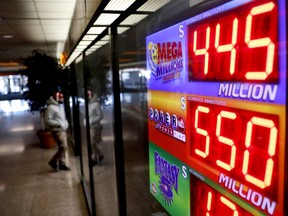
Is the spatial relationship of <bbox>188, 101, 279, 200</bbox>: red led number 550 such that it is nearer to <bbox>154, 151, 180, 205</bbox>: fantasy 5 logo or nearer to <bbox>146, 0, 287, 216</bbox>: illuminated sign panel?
<bbox>146, 0, 287, 216</bbox>: illuminated sign panel

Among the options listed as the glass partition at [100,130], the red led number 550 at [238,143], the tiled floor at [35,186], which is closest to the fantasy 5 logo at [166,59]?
the red led number 550 at [238,143]

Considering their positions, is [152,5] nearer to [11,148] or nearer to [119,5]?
[119,5]

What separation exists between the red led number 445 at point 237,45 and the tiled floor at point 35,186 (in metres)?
3.72

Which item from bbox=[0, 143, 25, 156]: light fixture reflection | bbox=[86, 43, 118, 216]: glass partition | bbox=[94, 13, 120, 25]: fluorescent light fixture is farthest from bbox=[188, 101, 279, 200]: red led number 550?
bbox=[0, 143, 25, 156]: light fixture reflection

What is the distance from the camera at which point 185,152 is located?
120cm

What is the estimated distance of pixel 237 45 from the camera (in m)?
0.82

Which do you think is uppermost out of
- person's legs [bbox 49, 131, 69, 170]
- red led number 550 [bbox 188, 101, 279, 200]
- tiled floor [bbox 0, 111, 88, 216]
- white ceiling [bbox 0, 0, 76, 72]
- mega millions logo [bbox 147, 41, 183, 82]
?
white ceiling [bbox 0, 0, 76, 72]

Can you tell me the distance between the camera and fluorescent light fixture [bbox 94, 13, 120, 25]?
5.96 feet

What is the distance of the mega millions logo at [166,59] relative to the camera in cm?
119

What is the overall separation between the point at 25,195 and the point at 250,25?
5.04m

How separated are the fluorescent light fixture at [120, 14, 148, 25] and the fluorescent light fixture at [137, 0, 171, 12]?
0.12 metres

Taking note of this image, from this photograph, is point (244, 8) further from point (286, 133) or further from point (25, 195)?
point (25, 195)

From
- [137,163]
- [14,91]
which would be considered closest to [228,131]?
[137,163]

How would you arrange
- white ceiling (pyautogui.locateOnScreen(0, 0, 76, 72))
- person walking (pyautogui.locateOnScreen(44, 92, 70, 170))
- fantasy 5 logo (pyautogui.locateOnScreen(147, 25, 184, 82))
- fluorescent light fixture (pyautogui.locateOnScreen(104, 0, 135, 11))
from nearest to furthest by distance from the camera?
fantasy 5 logo (pyautogui.locateOnScreen(147, 25, 184, 82)) → fluorescent light fixture (pyautogui.locateOnScreen(104, 0, 135, 11)) → white ceiling (pyautogui.locateOnScreen(0, 0, 76, 72)) → person walking (pyautogui.locateOnScreen(44, 92, 70, 170))
